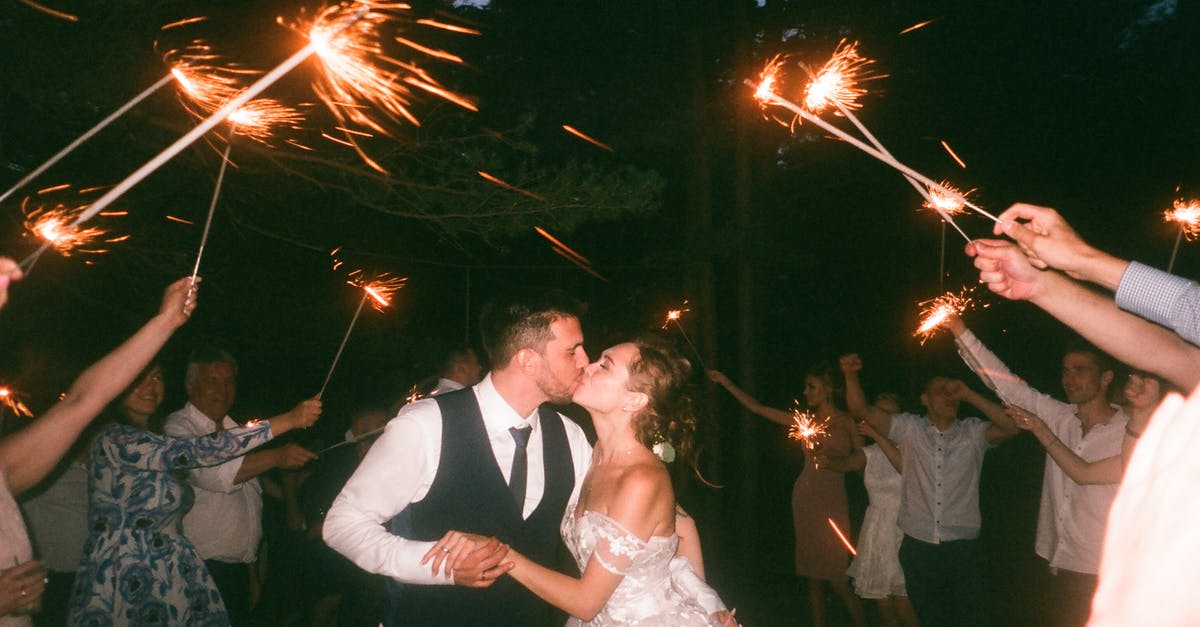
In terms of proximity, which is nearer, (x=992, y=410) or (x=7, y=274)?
(x=7, y=274)

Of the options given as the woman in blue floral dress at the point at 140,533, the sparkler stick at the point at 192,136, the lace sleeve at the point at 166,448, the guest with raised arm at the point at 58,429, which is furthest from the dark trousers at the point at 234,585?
the sparkler stick at the point at 192,136

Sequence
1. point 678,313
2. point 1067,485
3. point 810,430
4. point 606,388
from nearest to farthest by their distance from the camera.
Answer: point 606,388
point 1067,485
point 810,430
point 678,313

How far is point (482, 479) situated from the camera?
299 cm

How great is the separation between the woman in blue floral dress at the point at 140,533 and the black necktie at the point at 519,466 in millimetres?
1798

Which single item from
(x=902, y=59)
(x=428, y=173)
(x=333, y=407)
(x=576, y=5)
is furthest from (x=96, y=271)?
(x=902, y=59)

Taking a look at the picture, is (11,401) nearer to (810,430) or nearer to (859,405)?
(810,430)

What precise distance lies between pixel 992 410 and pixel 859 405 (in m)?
1.17

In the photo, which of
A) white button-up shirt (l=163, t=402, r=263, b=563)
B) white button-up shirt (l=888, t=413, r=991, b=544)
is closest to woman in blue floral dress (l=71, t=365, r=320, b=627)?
white button-up shirt (l=163, t=402, r=263, b=563)

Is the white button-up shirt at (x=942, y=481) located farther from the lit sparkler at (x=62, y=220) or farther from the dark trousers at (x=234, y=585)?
the lit sparkler at (x=62, y=220)

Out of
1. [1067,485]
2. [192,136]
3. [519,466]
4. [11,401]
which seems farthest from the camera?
[1067,485]

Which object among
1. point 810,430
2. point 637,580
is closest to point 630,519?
point 637,580

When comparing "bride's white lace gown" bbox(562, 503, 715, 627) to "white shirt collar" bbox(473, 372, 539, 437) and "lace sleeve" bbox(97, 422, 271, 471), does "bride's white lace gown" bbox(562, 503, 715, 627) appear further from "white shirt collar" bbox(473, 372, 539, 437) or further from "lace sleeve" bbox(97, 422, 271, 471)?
"lace sleeve" bbox(97, 422, 271, 471)

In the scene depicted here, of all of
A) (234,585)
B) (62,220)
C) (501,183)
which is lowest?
(234,585)

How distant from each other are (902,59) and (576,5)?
5287 millimetres
